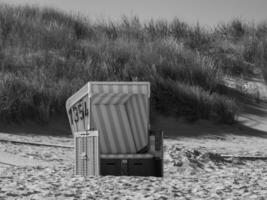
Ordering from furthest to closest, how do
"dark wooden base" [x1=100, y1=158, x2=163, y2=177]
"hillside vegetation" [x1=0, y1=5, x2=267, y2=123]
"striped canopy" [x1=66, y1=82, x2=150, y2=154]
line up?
"hillside vegetation" [x1=0, y1=5, x2=267, y2=123] < "striped canopy" [x1=66, y1=82, x2=150, y2=154] < "dark wooden base" [x1=100, y1=158, x2=163, y2=177]

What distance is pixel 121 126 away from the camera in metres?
11.2

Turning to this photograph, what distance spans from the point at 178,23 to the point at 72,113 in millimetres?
15723

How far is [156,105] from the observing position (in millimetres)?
18672

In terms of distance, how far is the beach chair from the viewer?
10.9 metres

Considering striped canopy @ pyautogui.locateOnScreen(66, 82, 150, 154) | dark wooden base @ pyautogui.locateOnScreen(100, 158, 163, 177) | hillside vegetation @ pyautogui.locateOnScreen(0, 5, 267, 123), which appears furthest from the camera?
hillside vegetation @ pyautogui.locateOnScreen(0, 5, 267, 123)

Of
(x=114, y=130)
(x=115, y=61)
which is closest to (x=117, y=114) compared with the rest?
(x=114, y=130)

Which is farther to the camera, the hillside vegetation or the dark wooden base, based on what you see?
the hillside vegetation

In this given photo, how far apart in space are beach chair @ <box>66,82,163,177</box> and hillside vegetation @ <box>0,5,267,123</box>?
5294mm

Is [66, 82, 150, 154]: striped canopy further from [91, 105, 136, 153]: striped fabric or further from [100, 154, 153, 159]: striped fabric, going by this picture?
[100, 154, 153, 159]: striped fabric

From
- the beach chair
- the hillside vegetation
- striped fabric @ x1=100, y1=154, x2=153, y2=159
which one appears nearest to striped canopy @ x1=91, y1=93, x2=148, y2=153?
the beach chair

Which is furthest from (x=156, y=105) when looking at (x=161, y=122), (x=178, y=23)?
(x=178, y=23)

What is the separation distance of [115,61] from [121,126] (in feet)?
29.6

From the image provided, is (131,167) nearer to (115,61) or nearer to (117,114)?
(117,114)

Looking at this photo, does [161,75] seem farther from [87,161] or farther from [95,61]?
[87,161]
